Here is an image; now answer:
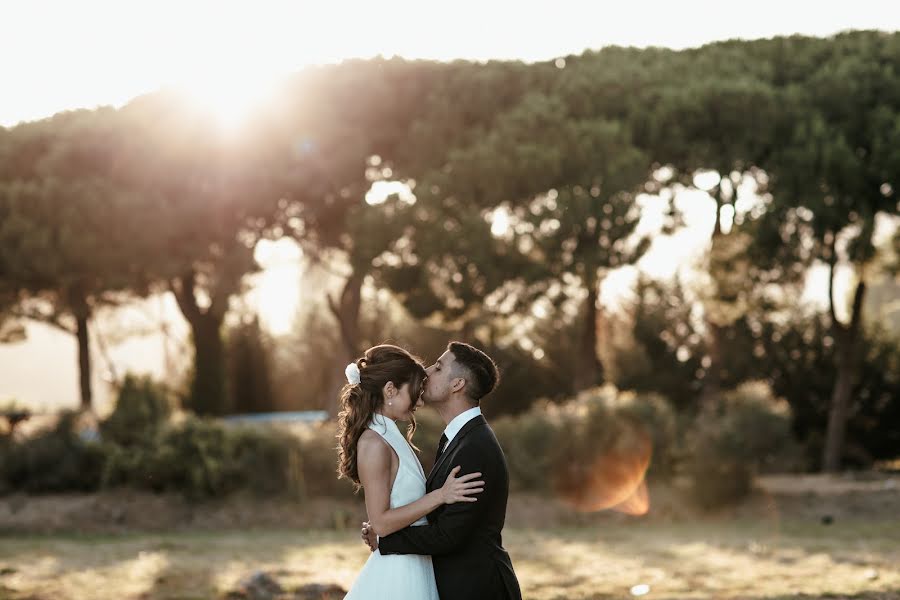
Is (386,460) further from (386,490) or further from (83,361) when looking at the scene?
(83,361)

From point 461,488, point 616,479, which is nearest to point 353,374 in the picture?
point 461,488

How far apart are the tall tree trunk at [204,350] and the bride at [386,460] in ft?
75.0

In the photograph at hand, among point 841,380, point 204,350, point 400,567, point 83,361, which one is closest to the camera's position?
point 400,567

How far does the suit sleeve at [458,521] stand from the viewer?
430cm

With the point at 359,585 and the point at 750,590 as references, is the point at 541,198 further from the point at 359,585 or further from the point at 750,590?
the point at 359,585

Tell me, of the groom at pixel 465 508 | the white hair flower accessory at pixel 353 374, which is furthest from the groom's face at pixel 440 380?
the white hair flower accessory at pixel 353 374

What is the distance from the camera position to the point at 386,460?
14.7 ft

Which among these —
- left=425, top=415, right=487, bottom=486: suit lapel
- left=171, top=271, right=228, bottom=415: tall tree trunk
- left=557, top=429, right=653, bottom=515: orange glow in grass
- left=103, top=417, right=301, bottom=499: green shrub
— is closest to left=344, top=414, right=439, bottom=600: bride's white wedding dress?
left=425, top=415, right=487, bottom=486: suit lapel

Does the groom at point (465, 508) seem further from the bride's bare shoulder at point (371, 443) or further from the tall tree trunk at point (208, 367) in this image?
the tall tree trunk at point (208, 367)

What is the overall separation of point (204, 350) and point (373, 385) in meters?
23.3

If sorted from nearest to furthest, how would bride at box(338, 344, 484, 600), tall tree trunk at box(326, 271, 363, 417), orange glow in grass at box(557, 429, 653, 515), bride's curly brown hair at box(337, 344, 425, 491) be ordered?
bride at box(338, 344, 484, 600) < bride's curly brown hair at box(337, 344, 425, 491) < orange glow in grass at box(557, 429, 653, 515) < tall tree trunk at box(326, 271, 363, 417)

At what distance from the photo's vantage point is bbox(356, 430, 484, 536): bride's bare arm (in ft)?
14.1

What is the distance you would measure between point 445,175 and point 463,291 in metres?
2.48

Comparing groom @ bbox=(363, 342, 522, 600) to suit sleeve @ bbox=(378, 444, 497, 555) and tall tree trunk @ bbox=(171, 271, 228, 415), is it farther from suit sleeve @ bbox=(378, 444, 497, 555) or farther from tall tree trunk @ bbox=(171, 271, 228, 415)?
tall tree trunk @ bbox=(171, 271, 228, 415)
